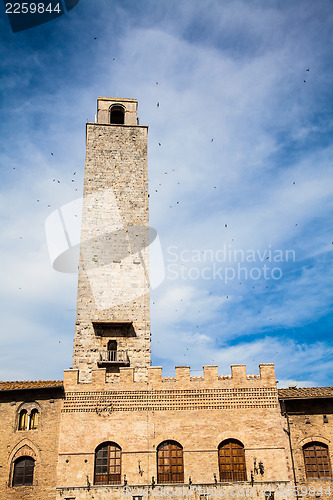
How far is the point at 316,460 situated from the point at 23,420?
1190 cm

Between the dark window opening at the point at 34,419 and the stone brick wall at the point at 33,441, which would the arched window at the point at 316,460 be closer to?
the stone brick wall at the point at 33,441

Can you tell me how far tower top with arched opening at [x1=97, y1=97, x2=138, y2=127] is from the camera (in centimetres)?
2705

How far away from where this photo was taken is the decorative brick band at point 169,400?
17.9m

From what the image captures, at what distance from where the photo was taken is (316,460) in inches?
693

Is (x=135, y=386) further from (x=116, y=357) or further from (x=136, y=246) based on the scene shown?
(x=136, y=246)

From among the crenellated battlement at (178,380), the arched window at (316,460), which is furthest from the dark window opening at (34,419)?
the arched window at (316,460)

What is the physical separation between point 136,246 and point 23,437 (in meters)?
10.6

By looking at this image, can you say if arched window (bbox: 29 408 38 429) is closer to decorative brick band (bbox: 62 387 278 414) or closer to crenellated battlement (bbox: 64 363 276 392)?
decorative brick band (bbox: 62 387 278 414)

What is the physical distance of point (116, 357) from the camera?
813 inches

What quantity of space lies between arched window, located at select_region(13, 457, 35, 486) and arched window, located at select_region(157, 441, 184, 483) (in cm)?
493

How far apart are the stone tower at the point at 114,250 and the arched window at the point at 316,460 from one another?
784 centimetres

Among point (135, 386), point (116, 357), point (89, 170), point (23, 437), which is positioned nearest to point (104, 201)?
point (89, 170)

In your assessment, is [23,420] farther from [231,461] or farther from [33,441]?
[231,461]

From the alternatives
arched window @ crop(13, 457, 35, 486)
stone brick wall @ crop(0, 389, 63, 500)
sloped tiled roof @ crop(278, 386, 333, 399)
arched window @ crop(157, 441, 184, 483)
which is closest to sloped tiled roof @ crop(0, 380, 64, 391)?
stone brick wall @ crop(0, 389, 63, 500)
